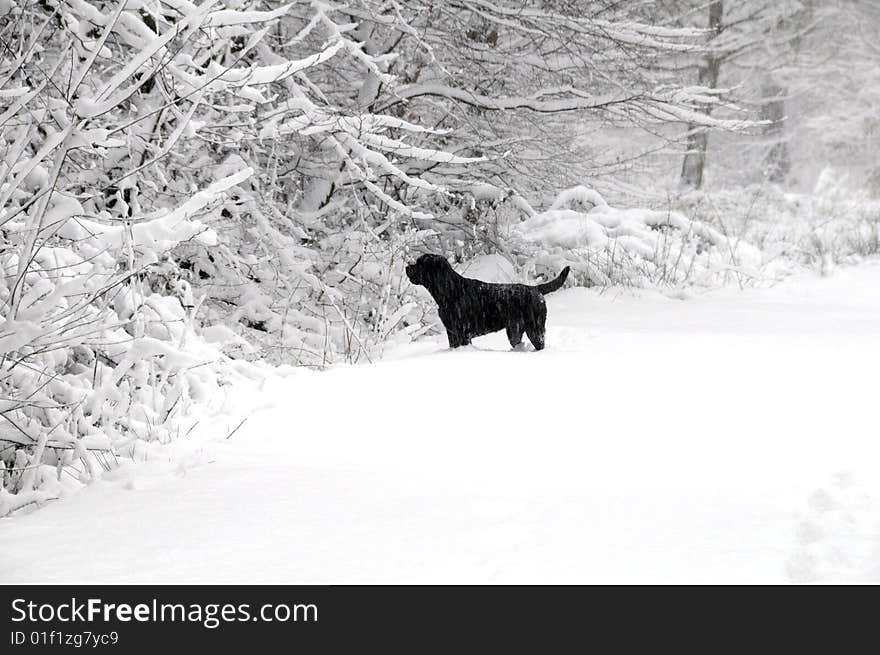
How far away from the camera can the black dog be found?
4918mm

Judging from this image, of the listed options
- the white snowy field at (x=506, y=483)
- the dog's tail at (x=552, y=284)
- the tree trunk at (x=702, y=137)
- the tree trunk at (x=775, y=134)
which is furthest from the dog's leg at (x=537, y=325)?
the tree trunk at (x=775, y=134)

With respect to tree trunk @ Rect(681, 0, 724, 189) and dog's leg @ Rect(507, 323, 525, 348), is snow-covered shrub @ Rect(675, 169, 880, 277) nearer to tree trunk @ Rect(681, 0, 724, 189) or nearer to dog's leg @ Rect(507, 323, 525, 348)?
tree trunk @ Rect(681, 0, 724, 189)

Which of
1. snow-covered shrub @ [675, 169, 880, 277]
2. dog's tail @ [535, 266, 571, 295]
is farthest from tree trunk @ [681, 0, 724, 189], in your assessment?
dog's tail @ [535, 266, 571, 295]

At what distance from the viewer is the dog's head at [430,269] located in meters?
5.00

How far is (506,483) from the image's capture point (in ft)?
8.14

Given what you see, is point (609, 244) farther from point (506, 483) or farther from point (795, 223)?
point (795, 223)

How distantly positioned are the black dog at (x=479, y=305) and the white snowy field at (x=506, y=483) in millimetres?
408

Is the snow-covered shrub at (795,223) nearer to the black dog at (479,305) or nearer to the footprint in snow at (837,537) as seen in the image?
the black dog at (479,305)

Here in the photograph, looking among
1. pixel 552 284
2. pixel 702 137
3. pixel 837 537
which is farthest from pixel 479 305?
pixel 702 137

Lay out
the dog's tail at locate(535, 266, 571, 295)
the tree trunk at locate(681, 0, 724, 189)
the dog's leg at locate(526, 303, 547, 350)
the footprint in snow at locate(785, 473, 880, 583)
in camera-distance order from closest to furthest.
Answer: the footprint in snow at locate(785, 473, 880, 583) → the dog's leg at locate(526, 303, 547, 350) → the dog's tail at locate(535, 266, 571, 295) → the tree trunk at locate(681, 0, 724, 189)

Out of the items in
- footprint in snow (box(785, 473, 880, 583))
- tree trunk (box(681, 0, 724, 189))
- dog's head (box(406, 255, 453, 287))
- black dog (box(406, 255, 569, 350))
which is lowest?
footprint in snow (box(785, 473, 880, 583))

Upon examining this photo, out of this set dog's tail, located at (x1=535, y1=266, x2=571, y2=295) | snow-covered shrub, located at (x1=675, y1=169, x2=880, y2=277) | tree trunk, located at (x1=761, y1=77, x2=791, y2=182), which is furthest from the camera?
tree trunk, located at (x1=761, y1=77, x2=791, y2=182)

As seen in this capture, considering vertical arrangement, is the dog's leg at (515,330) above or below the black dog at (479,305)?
below

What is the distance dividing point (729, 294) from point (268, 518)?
6.03 metres
